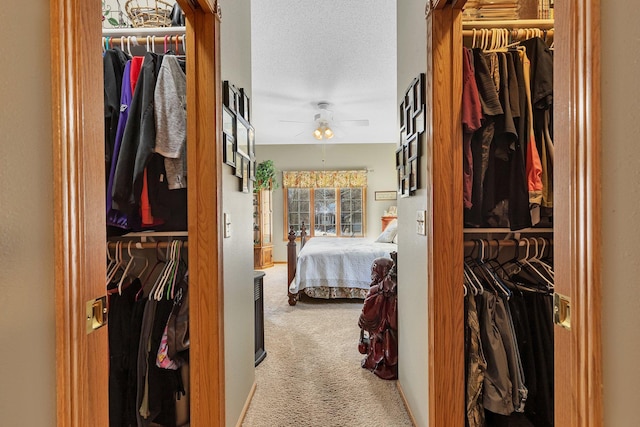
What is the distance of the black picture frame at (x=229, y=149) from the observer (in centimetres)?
162

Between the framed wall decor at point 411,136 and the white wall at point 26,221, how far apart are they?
Result: 1.45 metres

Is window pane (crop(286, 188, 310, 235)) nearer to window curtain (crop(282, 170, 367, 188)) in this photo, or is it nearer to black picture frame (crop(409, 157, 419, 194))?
window curtain (crop(282, 170, 367, 188))

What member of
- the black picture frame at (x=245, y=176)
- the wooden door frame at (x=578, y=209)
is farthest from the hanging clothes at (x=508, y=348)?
the black picture frame at (x=245, y=176)

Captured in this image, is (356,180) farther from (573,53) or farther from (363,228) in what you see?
(573,53)

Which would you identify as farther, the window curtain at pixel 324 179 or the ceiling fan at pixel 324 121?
the window curtain at pixel 324 179

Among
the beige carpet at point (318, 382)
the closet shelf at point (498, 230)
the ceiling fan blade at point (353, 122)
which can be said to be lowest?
the beige carpet at point (318, 382)

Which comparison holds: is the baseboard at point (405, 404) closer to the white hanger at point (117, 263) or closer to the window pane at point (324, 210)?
the white hanger at point (117, 263)

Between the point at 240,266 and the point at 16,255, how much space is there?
4.72 feet

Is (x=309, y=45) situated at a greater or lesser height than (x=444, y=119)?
greater

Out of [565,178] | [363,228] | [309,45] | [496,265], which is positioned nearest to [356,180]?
[363,228]

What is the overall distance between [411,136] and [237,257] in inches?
47.3

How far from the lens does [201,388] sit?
4.76 feet

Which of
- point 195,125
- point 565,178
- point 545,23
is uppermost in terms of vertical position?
point 545,23

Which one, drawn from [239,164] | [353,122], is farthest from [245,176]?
[353,122]
